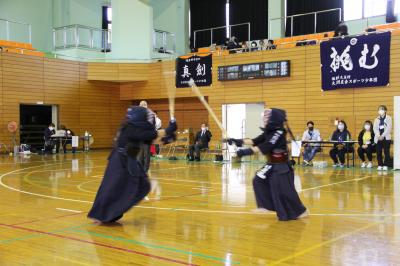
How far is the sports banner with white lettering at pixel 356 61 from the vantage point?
1622 centimetres

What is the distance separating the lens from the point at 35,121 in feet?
75.1

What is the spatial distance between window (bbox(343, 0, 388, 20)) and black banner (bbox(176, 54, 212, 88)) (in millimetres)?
7427

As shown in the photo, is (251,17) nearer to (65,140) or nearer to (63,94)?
(63,94)

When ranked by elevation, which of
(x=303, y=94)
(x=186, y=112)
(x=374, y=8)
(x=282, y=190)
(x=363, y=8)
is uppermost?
(x=363, y=8)

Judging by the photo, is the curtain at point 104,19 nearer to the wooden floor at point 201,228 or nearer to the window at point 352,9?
the window at point 352,9

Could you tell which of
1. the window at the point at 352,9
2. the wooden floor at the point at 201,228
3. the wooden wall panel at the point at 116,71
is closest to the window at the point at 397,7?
the window at the point at 352,9

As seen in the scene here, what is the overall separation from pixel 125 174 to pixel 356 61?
13.2 m

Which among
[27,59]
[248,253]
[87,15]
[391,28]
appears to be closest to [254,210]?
[248,253]

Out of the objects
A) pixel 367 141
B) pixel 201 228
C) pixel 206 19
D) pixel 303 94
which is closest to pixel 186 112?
pixel 206 19

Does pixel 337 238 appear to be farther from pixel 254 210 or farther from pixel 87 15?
pixel 87 15

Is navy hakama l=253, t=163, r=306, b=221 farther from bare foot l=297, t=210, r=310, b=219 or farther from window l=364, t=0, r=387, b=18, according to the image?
window l=364, t=0, r=387, b=18

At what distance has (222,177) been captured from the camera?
11883 mm

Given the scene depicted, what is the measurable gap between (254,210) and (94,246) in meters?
2.98

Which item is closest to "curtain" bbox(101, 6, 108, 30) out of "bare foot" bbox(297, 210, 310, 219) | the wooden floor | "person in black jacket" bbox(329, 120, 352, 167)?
"person in black jacket" bbox(329, 120, 352, 167)
